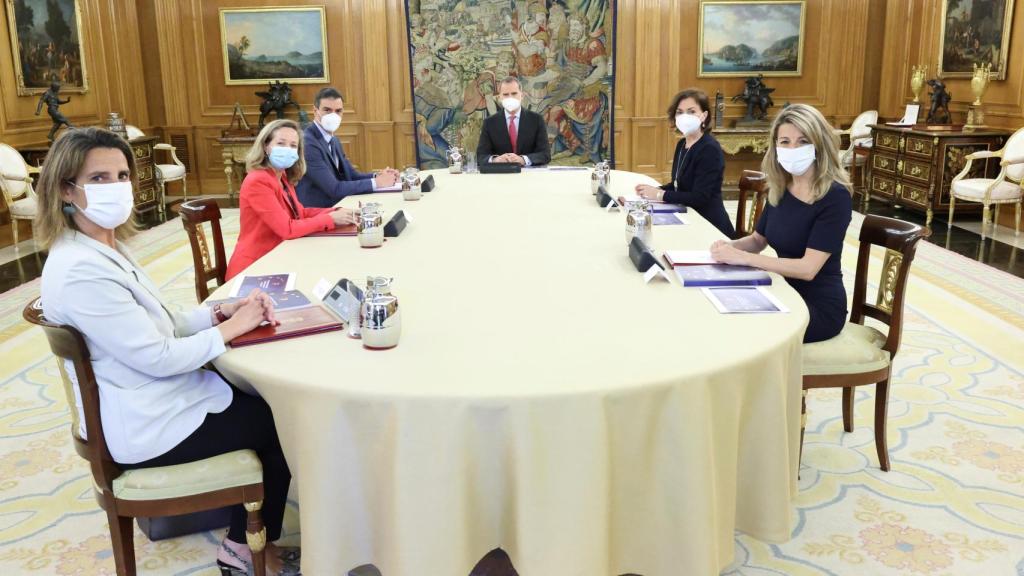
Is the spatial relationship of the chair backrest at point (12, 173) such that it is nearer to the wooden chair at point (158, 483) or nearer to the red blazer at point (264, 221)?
the red blazer at point (264, 221)

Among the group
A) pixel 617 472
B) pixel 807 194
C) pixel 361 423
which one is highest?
pixel 807 194

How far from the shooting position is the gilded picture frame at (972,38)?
8.00 metres

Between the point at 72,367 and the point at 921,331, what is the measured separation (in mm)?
4408

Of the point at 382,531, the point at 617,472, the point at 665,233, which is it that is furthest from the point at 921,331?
the point at 382,531

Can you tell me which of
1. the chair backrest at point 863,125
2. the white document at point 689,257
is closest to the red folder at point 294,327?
the white document at point 689,257

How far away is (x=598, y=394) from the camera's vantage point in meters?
1.84

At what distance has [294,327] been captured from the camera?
2.29 meters

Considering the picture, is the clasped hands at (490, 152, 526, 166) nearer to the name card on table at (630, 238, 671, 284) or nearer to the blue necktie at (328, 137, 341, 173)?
the blue necktie at (328, 137, 341, 173)

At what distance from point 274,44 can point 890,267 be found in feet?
28.8

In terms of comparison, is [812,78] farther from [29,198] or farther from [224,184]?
[29,198]

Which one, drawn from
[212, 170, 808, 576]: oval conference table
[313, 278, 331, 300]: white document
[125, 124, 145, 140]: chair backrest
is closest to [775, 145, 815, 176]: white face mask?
[212, 170, 808, 576]: oval conference table

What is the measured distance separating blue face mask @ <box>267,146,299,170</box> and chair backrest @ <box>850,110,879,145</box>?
8048 millimetres

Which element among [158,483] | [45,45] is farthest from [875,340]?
[45,45]

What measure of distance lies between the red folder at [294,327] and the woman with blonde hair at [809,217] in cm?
142
